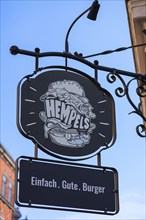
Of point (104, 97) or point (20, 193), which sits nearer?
point (20, 193)

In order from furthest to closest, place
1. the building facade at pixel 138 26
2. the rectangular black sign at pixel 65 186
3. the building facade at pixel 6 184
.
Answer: the building facade at pixel 6 184 → the building facade at pixel 138 26 → the rectangular black sign at pixel 65 186

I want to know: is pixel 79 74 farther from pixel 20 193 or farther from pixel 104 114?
pixel 20 193

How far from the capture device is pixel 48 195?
4.98m

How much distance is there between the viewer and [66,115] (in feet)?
18.0

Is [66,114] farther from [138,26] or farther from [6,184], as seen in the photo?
[6,184]

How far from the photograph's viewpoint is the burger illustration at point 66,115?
537cm

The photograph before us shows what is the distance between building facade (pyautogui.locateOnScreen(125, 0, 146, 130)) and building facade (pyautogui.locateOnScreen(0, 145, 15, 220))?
2118 centimetres

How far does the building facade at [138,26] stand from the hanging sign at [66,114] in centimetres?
341

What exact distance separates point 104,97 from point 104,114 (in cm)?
24

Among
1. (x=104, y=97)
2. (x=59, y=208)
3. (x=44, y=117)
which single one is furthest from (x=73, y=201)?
(x=104, y=97)

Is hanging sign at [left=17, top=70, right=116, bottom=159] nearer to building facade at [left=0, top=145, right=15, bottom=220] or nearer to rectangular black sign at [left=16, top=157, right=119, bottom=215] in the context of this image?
rectangular black sign at [left=16, top=157, right=119, bottom=215]

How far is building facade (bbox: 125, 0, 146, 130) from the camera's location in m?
9.70

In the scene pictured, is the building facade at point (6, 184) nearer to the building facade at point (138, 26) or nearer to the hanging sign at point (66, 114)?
the building facade at point (138, 26)

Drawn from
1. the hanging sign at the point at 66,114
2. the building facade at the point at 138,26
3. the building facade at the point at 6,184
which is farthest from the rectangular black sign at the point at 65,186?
the building facade at the point at 6,184
